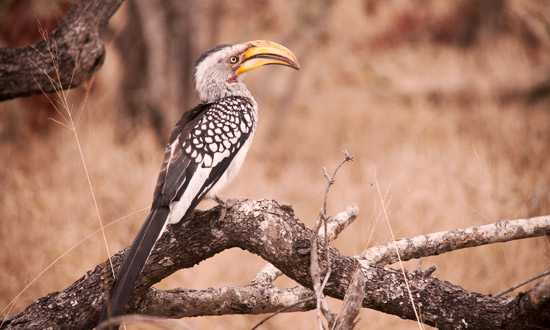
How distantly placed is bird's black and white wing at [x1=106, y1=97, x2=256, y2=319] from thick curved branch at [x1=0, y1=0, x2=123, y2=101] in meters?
0.51

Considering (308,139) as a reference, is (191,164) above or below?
below

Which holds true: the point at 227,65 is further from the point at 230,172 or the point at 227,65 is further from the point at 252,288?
the point at 252,288

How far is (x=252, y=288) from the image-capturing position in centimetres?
219

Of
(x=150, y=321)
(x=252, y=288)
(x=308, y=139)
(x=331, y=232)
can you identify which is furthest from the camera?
(x=308, y=139)

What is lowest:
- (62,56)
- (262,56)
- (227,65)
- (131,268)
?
(131,268)

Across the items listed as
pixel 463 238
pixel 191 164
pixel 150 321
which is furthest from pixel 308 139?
pixel 150 321

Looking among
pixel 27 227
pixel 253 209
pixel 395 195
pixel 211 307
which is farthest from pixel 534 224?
pixel 27 227

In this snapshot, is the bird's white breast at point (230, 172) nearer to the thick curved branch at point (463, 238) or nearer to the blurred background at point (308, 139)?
the blurred background at point (308, 139)

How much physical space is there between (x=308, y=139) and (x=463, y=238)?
222 inches

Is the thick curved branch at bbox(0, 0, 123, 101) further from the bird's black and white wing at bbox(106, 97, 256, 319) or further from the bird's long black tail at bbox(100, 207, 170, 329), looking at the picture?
the bird's long black tail at bbox(100, 207, 170, 329)

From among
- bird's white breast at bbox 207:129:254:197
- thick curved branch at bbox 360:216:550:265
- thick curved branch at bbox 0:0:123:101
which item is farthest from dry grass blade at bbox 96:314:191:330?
thick curved branch at bbox 0:0:123:101

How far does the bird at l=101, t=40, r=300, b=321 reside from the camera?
1935 mm

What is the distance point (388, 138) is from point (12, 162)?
13.8 feet

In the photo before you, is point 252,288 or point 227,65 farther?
point 227,65
